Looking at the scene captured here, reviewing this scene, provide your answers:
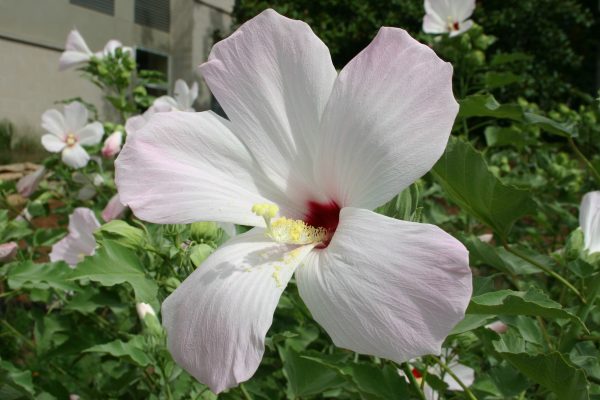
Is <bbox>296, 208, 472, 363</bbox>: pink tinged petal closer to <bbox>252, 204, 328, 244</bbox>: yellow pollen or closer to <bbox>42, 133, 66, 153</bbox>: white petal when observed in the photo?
<bbox>252, 204, 328, 244</bbox>: yellow pollen

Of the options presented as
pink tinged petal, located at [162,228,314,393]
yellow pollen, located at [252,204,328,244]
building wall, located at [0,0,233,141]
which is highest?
yellow pollen, located at [252,204,328,244]

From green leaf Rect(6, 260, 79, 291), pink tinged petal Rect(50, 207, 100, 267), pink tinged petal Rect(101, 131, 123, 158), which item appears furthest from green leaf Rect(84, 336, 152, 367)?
pink tinged petal Rect(101, 131, 123, 158)

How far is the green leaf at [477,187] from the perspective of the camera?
785 millimetres

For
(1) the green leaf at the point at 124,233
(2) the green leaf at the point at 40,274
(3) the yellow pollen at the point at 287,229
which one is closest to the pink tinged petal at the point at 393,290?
(3) the yellow pollen at the point at 287,229

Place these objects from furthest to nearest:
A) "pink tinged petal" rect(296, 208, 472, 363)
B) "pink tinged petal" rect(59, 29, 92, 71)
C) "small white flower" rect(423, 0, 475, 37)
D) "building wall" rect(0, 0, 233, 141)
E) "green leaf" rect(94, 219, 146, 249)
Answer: "building wall" rect(0, 0, 233, 141) → "pink tinged petal" rect(59, 29, 92, 71) → "small white flower" rect(423, 0, 475, 37) → "green leaf" rect(94, 219, 146, 249) → "pink tinged petal" rect(296, 208, 472, 363)

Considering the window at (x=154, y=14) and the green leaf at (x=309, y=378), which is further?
the window at (x=154, y=14)

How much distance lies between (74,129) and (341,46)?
8.04m

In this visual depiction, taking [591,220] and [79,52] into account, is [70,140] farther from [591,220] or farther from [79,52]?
[591,220]

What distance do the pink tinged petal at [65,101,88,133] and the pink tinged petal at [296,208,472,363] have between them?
215cm

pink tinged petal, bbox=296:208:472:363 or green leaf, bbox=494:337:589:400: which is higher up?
pink tinged petal, bbox=296:208:472:363

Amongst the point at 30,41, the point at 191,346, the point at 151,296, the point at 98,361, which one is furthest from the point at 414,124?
the point at 30,41

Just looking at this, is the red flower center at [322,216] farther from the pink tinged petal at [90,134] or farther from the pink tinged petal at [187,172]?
the pink tinged petal at [90,134]

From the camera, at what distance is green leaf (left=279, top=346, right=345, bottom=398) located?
3.41ft

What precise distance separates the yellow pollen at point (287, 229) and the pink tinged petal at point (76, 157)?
160 centimetres
